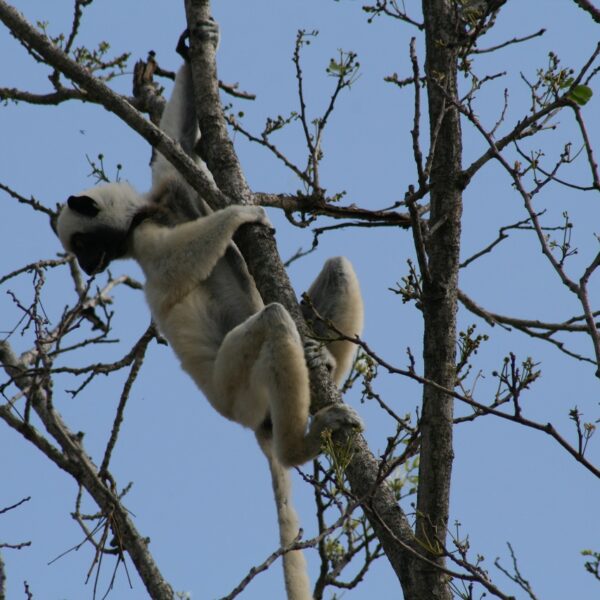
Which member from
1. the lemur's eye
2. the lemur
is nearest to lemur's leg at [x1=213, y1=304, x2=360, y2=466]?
the lemur

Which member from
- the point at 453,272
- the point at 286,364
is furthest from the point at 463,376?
the point at 286,364

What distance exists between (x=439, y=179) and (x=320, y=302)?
8.52ft

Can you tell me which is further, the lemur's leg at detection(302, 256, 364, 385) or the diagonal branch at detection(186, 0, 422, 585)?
the lemur's leg at detection(302, 256, 364, 385)

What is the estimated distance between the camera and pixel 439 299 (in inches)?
210

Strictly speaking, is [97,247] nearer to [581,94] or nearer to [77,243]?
[77,243]

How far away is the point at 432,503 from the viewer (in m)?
5.08

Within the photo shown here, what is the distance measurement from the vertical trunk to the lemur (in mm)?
990

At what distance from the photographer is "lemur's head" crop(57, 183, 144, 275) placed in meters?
8.44

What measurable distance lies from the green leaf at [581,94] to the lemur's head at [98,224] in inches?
192

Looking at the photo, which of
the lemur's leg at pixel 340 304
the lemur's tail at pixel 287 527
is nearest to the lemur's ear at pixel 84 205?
the lemur's leg at pixel 340 304

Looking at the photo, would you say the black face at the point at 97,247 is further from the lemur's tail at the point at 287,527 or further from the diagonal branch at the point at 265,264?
the lemur's tail at the point at 287,527

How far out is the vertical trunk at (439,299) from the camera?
5.02 meters

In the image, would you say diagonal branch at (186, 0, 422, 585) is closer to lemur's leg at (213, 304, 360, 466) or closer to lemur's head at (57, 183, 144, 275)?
lemur's leg at (213, 304, 360, 466)

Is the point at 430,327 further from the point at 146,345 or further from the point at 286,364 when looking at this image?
the point at 146,345
